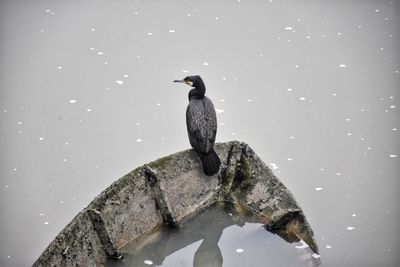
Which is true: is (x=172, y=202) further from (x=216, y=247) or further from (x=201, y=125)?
(x=201, y=125)

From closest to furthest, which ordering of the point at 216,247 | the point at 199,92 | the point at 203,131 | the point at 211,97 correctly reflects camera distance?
the point at 216,247, the point at 203,131, the point at 199,92, the point at 211,97

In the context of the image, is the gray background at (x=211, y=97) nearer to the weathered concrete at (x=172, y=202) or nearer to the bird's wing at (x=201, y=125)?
the weathered concrete at (x=172, y=202)

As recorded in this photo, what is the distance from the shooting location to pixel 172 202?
555cm

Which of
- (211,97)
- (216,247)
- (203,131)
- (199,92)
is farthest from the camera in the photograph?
(211,97)

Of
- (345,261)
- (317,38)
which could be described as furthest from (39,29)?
(345,261)

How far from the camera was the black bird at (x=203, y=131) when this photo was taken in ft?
18.2

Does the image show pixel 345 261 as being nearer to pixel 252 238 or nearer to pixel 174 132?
pixel 252 238

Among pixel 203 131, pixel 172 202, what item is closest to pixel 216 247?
pixel 172 202

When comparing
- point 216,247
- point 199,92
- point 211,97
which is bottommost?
point 216,247

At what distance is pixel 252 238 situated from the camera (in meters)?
5.48

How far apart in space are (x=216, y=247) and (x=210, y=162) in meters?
0.62

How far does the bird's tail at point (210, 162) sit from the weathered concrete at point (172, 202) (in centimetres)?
9

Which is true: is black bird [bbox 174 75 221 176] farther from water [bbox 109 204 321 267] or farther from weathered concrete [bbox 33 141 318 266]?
water [bbox 109 204 321 267]

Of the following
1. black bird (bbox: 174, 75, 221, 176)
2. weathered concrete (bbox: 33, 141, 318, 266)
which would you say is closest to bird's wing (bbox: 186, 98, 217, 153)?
black bird (bbox: 174, 75, 221, 176)
